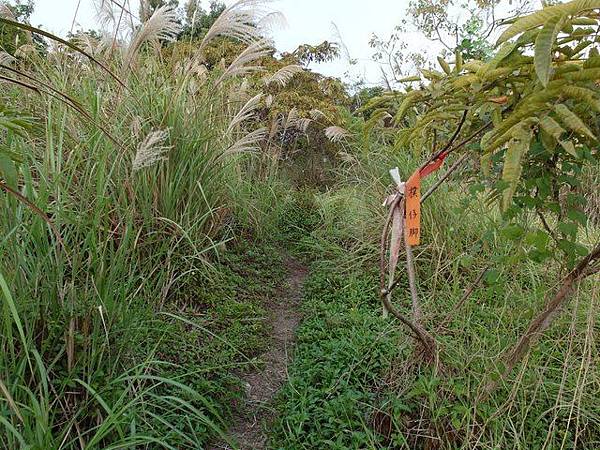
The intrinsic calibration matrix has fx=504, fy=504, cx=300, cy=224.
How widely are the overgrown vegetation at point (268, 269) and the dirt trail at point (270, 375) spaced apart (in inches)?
2.4

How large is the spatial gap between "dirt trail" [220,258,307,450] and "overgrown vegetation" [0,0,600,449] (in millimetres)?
60

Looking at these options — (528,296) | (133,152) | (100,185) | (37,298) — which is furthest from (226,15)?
(528,296)

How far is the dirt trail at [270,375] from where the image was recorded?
81.7 inches

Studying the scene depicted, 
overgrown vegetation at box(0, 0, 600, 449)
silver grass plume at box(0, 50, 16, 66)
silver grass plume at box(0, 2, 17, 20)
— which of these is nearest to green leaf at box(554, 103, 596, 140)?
overgrown vegetation at box(0, 0, 600, 449)

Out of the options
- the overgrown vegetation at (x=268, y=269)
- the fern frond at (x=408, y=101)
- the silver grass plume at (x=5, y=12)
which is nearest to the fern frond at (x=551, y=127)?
the overgrown vegetation at (x=268, y=269)

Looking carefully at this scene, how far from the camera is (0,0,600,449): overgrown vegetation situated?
1.24 metres

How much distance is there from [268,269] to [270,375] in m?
1.31

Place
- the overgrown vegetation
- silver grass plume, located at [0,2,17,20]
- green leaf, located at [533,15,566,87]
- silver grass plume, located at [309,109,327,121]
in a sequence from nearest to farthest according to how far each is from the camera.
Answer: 1. green leaf, located at [533,15,566,87]
2. the overgrown vegetation
3. silver grass plume, located at [0,2,17,20]
4. silver grass plume, located at [309,109,327,121]

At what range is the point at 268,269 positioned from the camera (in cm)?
374

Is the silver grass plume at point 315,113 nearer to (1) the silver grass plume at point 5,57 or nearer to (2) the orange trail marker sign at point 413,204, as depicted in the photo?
(1) the silver grass plume at point 5,57

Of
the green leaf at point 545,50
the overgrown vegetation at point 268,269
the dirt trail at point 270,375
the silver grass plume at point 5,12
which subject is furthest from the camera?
the silver grass plume at point 5,12

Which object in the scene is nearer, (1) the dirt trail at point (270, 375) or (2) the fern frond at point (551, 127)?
(2) the fern frond at point (551, 127)

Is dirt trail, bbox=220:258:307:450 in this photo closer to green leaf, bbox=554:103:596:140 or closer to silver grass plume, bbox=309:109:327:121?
green leaf, bbox=554:103:596:140

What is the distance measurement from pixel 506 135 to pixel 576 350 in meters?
1.65
